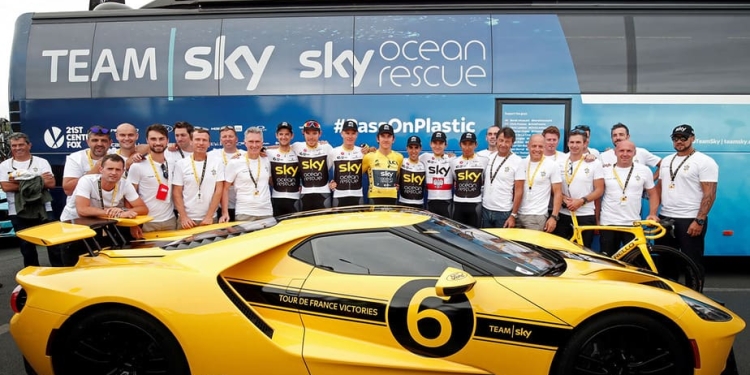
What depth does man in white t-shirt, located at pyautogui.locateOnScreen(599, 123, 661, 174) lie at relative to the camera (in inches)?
207

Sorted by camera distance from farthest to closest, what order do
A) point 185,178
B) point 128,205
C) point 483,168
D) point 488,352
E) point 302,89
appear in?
1. point 302,89
2. point 483,168
3. point 185,178
4. point 128,205
5. point 488,352

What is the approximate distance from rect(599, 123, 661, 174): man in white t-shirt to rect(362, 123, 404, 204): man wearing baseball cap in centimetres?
230

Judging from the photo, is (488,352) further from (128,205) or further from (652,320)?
(128,205)

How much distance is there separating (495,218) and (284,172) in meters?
2.36

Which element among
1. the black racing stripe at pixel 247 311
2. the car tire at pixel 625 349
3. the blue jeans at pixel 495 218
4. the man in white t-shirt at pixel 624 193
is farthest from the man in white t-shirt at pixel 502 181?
the black racing stripe at pixel 247 311

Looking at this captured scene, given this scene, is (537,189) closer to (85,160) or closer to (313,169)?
(313,169)

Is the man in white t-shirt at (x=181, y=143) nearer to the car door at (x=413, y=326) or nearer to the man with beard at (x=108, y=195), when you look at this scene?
the man with beard at (x=108, y=195)

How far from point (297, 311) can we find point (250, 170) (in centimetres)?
267

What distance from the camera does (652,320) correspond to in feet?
8.43

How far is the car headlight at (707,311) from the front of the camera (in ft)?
8.47

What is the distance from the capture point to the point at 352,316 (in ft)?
8.29

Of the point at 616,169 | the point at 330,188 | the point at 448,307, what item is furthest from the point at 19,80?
the point at 616,169

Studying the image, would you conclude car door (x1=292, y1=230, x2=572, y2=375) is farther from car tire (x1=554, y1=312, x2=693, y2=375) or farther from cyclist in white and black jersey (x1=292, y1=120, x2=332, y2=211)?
cyclist in white and black jersey (x1=292, y1=120, x2=332, y2=211)

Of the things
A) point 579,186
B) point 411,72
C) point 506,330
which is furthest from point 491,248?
point 411,72
